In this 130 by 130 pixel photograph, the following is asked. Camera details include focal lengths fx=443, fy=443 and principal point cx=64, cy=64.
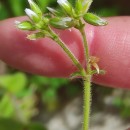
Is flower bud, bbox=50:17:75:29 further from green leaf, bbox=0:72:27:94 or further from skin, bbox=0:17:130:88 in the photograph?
green leaf, bbox=0:72:27:94

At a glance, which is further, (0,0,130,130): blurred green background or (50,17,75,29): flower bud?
(0,0,130,130): blurred green background

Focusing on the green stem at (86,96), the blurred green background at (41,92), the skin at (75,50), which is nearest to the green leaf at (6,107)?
the blurred green background at (41,92)

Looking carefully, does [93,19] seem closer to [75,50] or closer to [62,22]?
[62,22]

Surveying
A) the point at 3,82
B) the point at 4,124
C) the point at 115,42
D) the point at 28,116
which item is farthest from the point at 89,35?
the point at 28,116

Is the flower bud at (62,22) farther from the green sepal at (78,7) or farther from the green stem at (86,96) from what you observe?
the green stem at (86,96)

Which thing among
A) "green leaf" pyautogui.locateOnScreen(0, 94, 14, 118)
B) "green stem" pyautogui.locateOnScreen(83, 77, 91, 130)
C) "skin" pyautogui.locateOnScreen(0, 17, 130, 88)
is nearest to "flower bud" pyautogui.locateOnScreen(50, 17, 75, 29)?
"green stem" pyautogui.locateOnScreen(83, 77, 91, 130)

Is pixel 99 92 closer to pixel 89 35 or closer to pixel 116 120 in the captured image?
pixel 116 120

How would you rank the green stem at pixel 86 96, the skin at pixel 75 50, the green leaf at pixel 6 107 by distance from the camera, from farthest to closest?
the green leaf at pixel 6 107, the skin at pixel 75 50, the green stem at pixel 86 96
